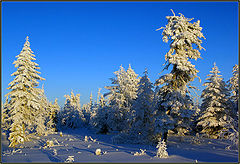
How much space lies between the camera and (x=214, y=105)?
25391mm

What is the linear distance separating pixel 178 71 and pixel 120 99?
1561cm

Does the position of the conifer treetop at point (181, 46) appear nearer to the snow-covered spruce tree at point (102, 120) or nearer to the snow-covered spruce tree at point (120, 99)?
the snow-covered spruce tree at point (120, 99)

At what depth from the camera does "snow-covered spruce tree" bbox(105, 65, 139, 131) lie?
30.8m

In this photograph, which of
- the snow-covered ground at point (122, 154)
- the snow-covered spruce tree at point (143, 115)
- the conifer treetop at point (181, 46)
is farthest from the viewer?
the snow-covered spruce tree at point (143, 115)

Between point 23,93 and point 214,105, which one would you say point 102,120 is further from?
point 214,105

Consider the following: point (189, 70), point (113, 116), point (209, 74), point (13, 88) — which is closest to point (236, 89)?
point (209, 74)

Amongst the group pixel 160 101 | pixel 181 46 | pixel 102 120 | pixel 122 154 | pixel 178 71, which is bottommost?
pixel 122 154

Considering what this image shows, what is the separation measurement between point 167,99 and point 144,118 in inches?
220

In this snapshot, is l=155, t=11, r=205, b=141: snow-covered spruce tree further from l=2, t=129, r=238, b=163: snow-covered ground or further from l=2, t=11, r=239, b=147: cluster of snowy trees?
l=2, t=129, r=238, b=163: snow-covered ground

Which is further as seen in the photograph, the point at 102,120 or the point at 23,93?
the point at 102,120

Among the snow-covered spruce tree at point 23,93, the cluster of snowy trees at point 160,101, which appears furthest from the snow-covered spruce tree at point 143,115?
the snow-covered spruce tree at point 23,93

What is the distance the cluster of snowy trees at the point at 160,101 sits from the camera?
16.7m

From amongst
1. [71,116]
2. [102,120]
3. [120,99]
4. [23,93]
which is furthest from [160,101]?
[71,116]

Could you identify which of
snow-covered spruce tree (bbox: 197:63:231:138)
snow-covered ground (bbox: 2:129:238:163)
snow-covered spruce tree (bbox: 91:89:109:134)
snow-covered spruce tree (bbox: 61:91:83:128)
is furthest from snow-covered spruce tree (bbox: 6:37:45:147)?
snow-covered spruce tree (bbox: 61:91:83:128)
